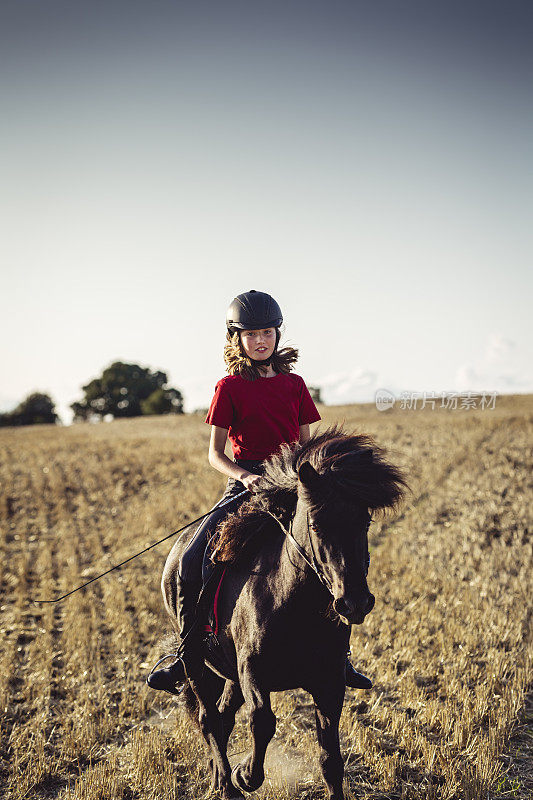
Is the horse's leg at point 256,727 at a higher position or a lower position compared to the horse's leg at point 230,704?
higher

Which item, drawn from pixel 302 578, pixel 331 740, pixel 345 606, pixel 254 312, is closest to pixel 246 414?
pixel 254 312

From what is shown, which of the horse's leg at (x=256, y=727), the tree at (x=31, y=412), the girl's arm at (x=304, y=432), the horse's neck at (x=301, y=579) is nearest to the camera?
the horse's neck at (x=301, y=579)

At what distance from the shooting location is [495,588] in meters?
7.71

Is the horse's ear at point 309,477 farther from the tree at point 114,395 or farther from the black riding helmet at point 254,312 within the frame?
the tree at point 114,395

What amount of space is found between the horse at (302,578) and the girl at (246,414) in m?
0.25

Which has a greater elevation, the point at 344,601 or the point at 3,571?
the point at 344,601

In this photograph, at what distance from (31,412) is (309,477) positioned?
67666 millimetres

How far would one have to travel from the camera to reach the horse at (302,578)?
8.11ft

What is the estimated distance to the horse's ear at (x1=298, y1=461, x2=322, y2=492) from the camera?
8.14 feet

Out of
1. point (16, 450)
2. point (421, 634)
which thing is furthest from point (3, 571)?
point (16, 450)

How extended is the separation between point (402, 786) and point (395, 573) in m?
4.83

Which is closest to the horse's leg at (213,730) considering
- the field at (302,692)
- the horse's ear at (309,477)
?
the field at (302,692)

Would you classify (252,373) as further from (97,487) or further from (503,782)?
(97,487)

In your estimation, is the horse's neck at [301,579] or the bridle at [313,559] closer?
the bridle at [313,559]
